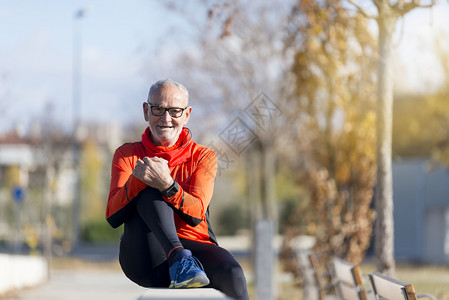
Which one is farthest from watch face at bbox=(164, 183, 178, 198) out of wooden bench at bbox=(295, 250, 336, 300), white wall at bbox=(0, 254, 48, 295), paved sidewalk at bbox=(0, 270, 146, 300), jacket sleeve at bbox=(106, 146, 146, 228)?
white wall at bbox=(0, 254, 48, 295)

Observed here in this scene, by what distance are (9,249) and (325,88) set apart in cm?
2551

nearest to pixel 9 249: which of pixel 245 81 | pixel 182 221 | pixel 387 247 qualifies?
pixel 245 81

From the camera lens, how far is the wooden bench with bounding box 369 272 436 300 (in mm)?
3941

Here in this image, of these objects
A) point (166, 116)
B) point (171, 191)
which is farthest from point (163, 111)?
point (171, 191)

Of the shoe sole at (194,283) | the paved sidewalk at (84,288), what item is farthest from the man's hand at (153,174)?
the paved sidewalk at (84,288)

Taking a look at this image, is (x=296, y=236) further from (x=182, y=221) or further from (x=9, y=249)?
(x=9, y=249)

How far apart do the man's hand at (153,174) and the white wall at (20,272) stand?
1176 centimetres

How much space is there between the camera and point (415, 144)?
85.4 feet

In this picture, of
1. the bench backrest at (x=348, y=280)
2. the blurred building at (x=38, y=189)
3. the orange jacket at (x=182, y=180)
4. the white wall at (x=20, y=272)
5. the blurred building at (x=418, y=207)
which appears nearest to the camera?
the orange jacket at (x=182, y=180)

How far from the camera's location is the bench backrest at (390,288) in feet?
12.9

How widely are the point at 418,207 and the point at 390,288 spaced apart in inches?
917

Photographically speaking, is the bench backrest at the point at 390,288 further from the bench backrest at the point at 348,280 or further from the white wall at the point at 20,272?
the white wall at the point at 20,272

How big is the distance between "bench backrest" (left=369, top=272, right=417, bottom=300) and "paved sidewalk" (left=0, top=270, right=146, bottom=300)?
6.91 meters

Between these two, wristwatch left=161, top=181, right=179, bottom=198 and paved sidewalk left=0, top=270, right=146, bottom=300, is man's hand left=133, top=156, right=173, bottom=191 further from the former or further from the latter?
paved sidewalk left=0, top=270, right=146, bottom=300
